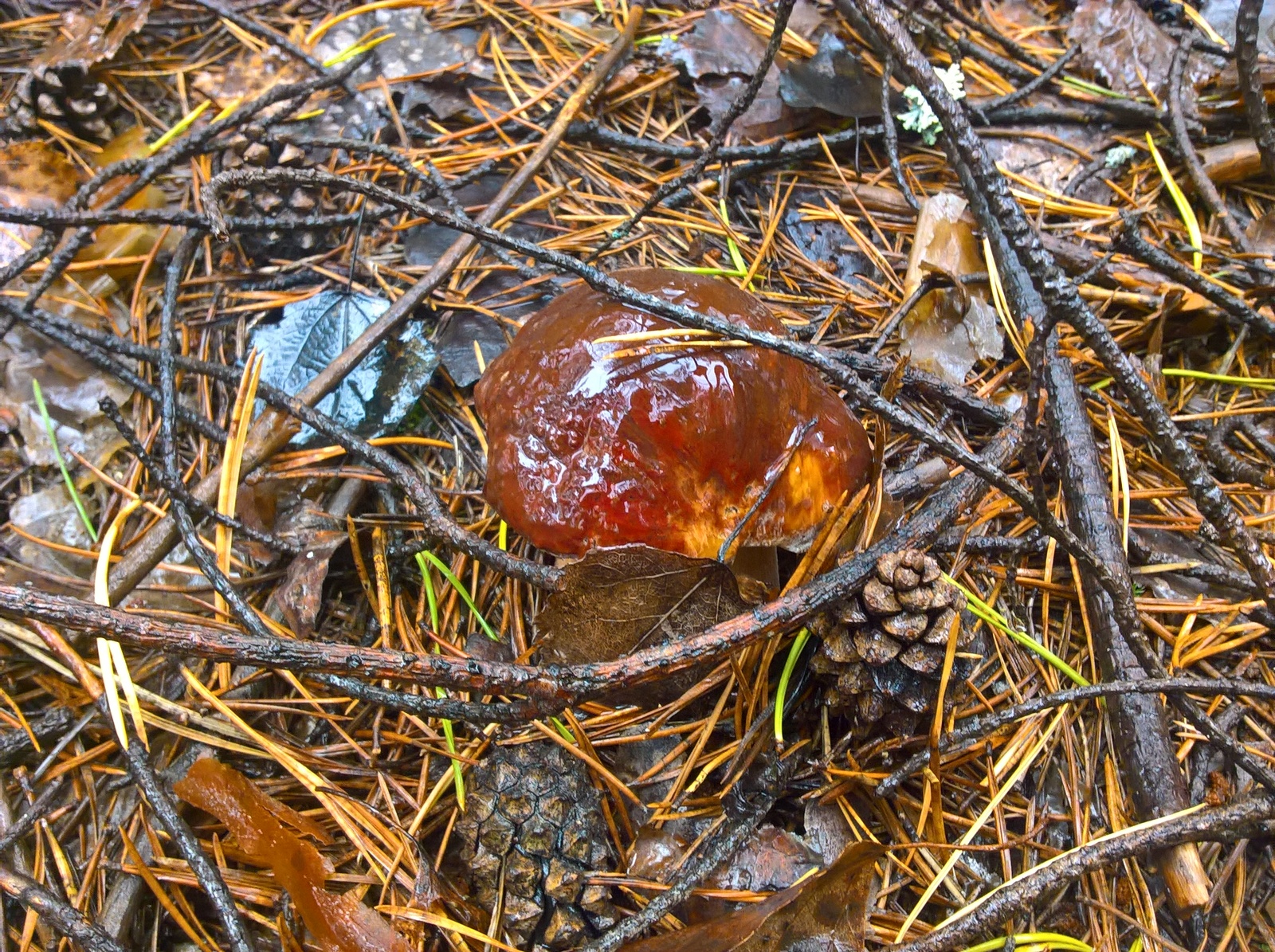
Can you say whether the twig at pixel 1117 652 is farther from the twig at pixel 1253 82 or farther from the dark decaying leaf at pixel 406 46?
the dark decaying leaf at pixel 406 46

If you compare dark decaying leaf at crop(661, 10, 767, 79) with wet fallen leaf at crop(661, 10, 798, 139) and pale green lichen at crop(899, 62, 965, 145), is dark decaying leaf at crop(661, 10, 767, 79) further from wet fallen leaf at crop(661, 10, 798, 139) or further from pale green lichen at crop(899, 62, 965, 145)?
pale green lichen at crop(899, 62, 965, 145)

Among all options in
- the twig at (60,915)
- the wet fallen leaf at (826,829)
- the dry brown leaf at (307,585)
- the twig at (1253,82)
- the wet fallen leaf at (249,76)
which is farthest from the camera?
the wet fallen leaf at (249,76)

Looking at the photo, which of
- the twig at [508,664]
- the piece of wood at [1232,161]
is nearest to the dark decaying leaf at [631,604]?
the twig at [508,664]

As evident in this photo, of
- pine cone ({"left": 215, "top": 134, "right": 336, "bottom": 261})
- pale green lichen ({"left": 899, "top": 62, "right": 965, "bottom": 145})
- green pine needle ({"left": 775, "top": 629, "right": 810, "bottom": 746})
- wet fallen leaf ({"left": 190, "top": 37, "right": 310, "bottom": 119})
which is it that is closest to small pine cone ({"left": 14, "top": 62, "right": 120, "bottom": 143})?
wet fallen leaf ({"left": 190, "top": 37, "right": 310, "bottom": 119})

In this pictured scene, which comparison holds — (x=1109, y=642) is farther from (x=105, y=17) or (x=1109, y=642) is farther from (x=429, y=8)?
(x=105, y=17)

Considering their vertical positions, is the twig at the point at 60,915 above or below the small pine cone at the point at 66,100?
below

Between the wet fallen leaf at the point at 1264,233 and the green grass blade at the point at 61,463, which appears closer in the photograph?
the green grass blade at the point at 61,463

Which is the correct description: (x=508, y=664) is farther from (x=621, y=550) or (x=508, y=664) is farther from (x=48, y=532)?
(x=48, y=532)

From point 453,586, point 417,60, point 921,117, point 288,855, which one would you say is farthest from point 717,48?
point 288,855

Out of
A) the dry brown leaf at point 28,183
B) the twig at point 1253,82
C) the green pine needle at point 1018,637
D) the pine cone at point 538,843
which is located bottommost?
Answer: the pine cone at point 538,843
